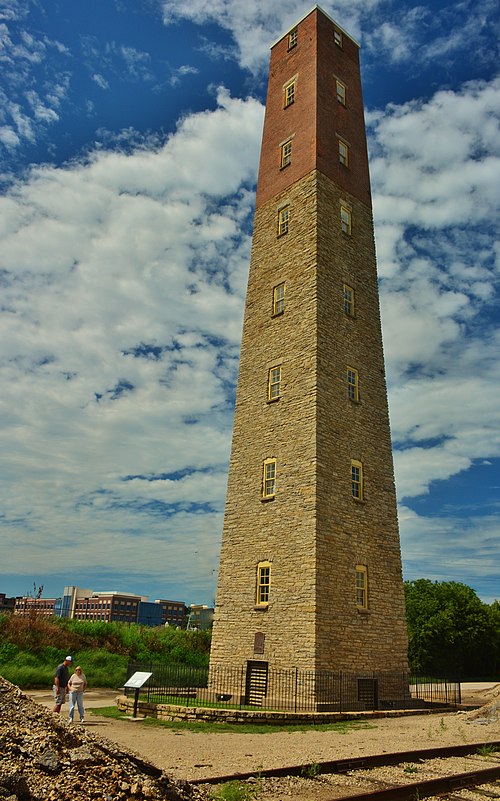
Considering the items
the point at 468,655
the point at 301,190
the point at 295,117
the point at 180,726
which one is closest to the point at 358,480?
the point at 180,726

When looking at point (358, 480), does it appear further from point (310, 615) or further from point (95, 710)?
point (95, 710)

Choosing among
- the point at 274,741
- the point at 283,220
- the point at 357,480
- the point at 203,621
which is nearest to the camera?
the point at 274,741

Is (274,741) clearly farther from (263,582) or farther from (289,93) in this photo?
(289,93)

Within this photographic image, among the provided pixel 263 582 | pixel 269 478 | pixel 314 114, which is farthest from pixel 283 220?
pixel 263 582

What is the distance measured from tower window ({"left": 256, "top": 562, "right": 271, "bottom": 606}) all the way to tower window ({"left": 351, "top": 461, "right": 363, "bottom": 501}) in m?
4.46

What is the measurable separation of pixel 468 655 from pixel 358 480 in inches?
1178

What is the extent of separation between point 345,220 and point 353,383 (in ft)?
27.2

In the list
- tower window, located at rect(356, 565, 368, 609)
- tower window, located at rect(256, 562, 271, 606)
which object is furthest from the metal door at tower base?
tower window, located at rect(356, 565, 368, 609)

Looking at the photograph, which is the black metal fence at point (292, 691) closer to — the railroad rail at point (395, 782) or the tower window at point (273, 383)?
the railroad rail at point (395, 782)

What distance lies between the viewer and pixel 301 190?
93.7ft

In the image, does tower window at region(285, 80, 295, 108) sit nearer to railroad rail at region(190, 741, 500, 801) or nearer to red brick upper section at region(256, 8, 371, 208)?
red brick upper section at region(256, 8, 371, 208)

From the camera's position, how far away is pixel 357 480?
81.2 ft

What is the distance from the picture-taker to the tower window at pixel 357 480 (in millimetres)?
24439

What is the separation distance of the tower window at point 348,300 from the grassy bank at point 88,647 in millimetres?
20693
